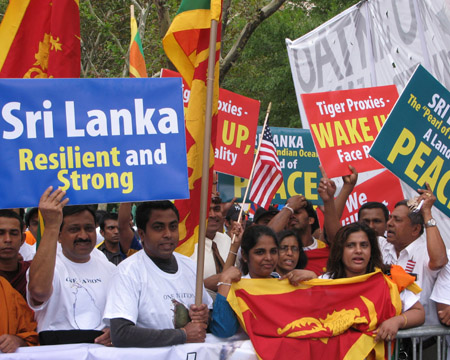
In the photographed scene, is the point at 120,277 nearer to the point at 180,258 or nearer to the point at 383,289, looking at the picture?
the point at 180,258

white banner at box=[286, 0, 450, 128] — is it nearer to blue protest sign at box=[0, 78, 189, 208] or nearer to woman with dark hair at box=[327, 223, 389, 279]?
woman with dark hair at box=[327, 223, 389, 279]

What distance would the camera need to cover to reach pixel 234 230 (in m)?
5.23

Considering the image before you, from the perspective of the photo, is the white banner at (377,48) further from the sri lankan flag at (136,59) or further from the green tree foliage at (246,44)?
the green tree foliage at (246,44)

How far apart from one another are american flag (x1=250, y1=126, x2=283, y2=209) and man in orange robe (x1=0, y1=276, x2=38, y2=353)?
3.22 meters

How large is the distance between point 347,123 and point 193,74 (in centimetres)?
249

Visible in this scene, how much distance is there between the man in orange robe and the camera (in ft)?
12.4

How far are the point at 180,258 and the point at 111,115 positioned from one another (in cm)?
101

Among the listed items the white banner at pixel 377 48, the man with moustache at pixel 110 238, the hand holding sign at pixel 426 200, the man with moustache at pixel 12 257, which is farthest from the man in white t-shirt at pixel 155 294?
the white banner at pixel 377 48

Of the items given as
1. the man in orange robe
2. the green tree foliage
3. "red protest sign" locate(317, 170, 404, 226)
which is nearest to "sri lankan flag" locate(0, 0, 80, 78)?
the man in orange robe

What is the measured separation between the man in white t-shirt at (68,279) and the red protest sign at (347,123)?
294 centimetres

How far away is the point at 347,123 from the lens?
6770 millimetres

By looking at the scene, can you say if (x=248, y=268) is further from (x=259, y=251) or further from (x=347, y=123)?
(x=347, y=123)

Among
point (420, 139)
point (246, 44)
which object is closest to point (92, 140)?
point (420, 139)

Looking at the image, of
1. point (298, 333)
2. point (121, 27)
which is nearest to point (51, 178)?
point (298, 333)
